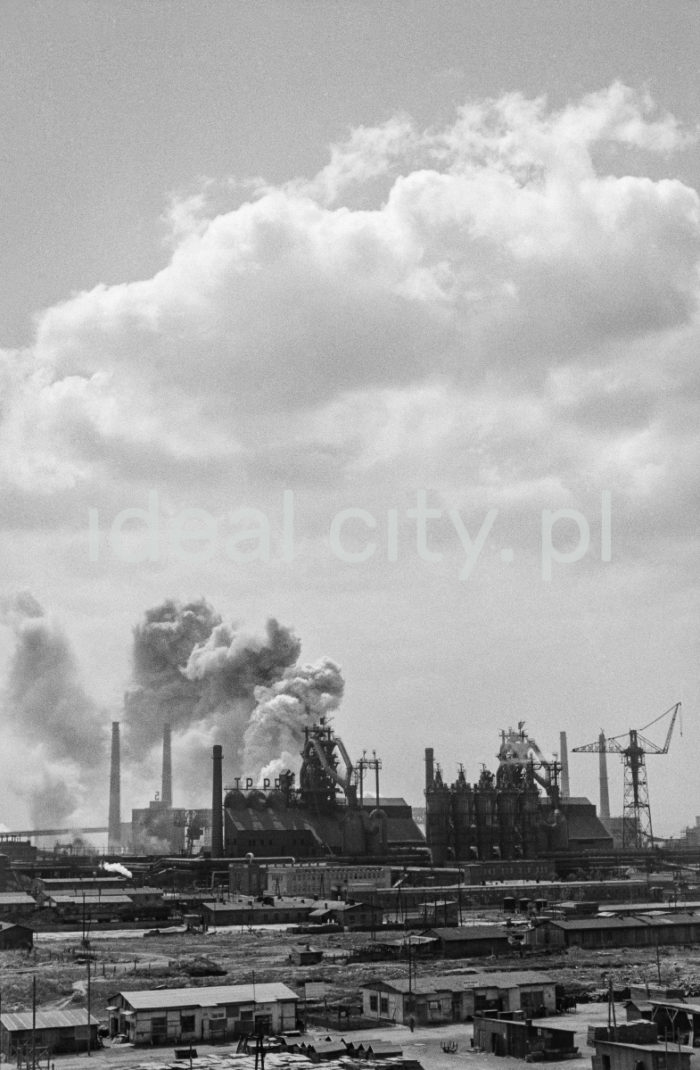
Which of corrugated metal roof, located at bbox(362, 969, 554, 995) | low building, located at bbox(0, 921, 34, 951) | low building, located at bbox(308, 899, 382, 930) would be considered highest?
corrugated metal roof, located at bbox(362, 969, 554, 995)

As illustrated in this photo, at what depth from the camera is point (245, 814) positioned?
147750mm

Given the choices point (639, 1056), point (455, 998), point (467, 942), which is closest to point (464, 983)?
point (455, 998)

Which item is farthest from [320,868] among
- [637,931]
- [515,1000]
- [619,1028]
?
[619,1028]

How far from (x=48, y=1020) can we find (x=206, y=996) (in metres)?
7.02

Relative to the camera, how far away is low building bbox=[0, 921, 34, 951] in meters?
82.9

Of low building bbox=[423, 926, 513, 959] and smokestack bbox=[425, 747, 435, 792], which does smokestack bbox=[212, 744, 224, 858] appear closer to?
smokestack bbox=[425, 747, 435, 792]

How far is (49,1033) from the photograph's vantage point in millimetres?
48438

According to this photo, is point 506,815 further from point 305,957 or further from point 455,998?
point 455,998

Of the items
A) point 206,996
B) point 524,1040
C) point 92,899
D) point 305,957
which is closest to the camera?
point 524,1040

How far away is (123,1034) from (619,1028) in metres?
20.0

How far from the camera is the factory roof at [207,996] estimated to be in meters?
52.0

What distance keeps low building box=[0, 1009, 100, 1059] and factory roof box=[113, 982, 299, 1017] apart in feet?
8.04

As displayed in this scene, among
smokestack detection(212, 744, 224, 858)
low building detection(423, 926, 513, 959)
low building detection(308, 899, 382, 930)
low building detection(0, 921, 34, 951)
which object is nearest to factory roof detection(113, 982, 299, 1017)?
low building detection(423, 926, 513, 959)

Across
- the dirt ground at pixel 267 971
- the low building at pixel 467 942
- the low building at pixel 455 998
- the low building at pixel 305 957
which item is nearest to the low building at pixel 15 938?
the dirt ground at pixel 267 971
